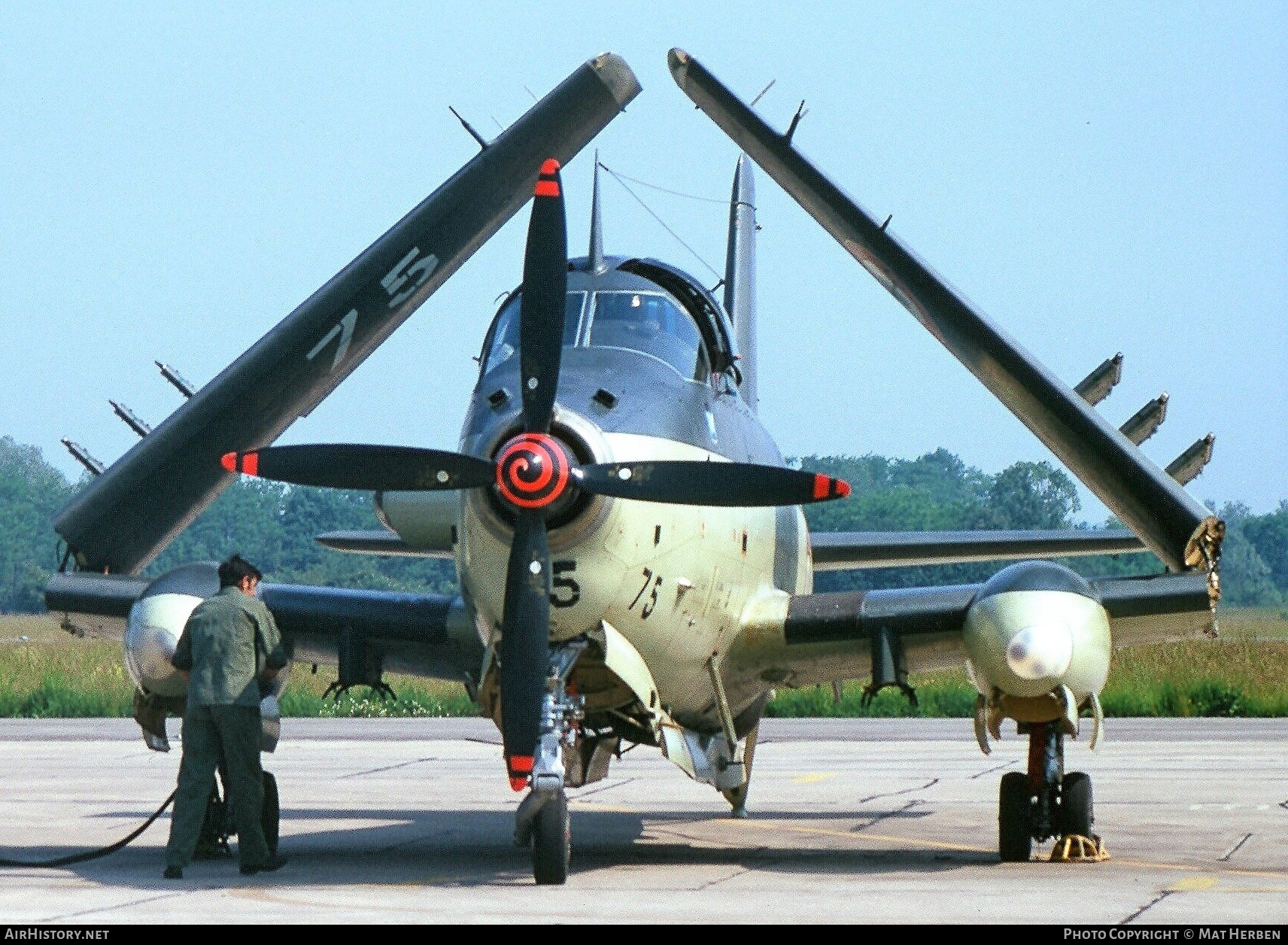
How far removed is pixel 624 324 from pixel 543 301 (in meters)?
1.58

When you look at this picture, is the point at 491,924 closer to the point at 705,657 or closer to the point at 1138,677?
the point at 705,657

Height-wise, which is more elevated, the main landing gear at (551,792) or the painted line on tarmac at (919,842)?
the main landing gear at (551,792)

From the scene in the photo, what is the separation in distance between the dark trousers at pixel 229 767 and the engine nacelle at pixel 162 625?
0.93 meters

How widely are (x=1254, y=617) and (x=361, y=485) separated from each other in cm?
8661

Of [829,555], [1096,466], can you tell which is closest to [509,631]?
[1096,466]

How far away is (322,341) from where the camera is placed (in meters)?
12.2

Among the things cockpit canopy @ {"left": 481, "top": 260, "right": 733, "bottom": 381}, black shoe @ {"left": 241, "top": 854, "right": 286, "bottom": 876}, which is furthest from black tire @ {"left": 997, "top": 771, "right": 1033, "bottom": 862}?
black shoe @ {"left": 241, "top": 854, "right": 286, "bottom": 876}

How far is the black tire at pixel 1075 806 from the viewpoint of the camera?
529 inches

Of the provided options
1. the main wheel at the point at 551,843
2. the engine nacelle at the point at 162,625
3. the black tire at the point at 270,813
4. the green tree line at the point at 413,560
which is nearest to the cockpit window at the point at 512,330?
the engine nacelle at the point at 162,625

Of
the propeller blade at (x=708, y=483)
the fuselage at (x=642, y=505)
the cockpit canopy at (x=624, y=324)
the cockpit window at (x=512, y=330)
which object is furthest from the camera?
the cockpit canopy at (x=624, y=324)

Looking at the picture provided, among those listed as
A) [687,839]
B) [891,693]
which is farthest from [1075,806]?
[891,693]

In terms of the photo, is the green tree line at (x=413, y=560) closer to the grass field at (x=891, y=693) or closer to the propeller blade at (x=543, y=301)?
the grass field at (x=891, y=693)

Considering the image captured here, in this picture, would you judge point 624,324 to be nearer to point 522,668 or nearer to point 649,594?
point 649,594
